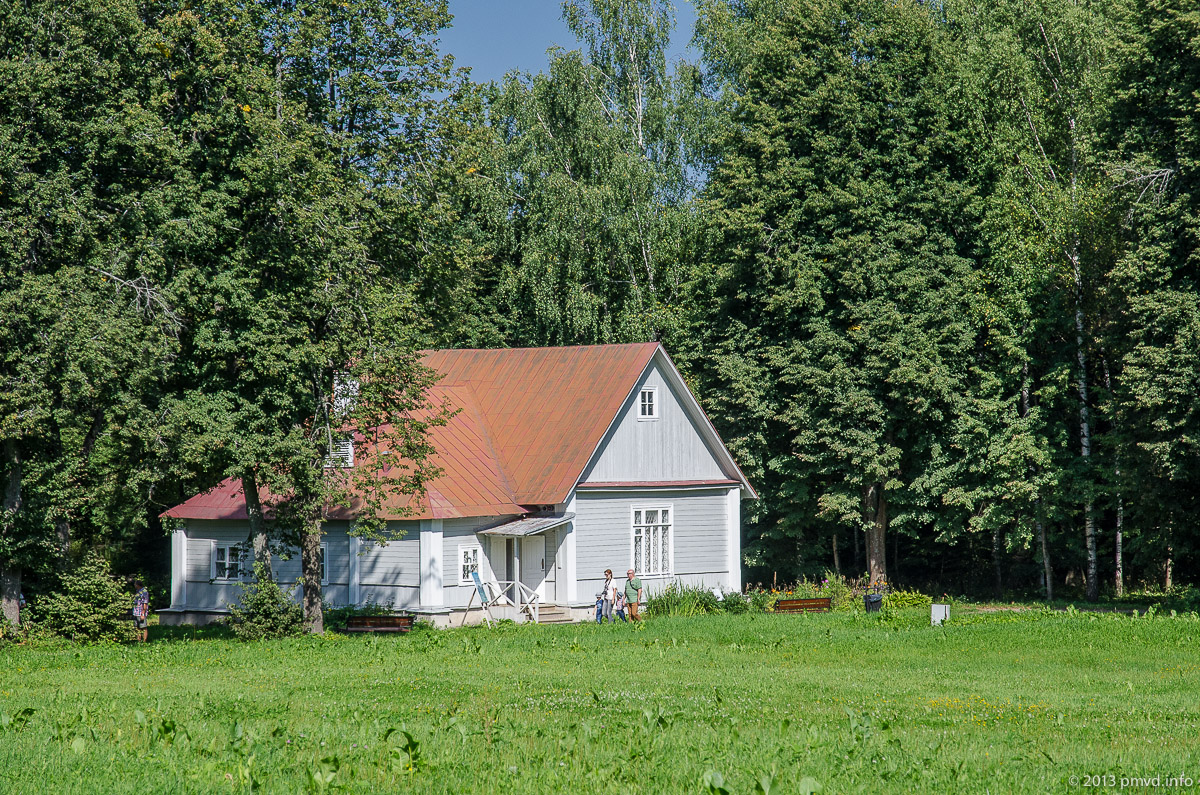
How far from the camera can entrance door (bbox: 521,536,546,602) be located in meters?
31.0

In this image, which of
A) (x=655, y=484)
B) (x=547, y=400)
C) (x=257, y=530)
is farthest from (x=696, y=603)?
(x=257, y=530)

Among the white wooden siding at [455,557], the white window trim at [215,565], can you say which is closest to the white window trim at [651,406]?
the white wooden siding at [455,557]

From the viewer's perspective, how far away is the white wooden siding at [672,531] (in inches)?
1220

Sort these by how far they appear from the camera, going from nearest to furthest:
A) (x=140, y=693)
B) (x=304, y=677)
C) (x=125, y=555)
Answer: (x=140, y=693) → (x=304, y=677) → (x=125, y=555)

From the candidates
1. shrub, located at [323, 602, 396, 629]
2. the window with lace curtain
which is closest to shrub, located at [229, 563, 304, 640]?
shrub, located at [323, 602, 396, 629]

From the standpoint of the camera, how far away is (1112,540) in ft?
124

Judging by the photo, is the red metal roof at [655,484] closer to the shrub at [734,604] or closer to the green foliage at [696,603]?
the green foliage at [696,603]

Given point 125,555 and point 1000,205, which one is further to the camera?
point 125,555

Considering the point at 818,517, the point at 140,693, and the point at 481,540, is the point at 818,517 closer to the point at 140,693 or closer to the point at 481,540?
the point at 481,540

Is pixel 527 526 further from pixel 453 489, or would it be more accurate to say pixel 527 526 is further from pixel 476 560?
pixel 453 489

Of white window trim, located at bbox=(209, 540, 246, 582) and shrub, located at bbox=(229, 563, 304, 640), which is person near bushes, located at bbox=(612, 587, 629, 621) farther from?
white window trim, located at bbox=(209, 540, 246, 582)

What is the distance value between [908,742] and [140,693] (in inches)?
393

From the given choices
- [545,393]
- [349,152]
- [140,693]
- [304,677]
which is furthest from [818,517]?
Result: [140,693]

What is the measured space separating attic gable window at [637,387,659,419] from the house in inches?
1.6
